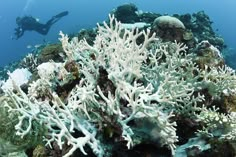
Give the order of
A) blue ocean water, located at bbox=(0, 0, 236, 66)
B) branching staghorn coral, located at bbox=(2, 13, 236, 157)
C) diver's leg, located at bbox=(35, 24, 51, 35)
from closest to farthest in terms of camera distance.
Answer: branching staghorn coral, located at bbox=(2, 13, 236, 157) → diver's leg, located at bbox=(35, 24, 51, 35) → blue ocean water, located at bbox=(0, 0, 236, 66)

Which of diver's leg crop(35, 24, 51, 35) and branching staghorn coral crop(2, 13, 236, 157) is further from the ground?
diver's leg crop(35, 24, 51, 35)

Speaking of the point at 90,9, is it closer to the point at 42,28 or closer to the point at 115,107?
the point at 42,28

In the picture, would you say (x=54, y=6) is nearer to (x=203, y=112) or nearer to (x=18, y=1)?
(x=18, y=1)

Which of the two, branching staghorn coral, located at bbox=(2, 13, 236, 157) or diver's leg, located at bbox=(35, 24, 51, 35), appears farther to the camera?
diver's leg, located at bbox=(35, 24, 51, 35)

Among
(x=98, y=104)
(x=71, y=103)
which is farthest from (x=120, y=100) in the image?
(x=71, y=103)

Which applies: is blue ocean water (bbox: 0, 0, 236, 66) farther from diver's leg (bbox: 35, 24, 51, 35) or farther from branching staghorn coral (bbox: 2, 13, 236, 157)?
branching staghorn coral (bbox: 2, 13, 236, 157)

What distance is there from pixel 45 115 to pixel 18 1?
124798mm

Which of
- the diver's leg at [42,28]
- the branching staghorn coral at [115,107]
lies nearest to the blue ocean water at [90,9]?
the diver's leg at [42,28]

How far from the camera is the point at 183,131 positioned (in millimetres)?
3471

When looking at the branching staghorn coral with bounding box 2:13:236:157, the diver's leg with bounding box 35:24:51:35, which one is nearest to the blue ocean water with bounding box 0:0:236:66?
the diver's leg with bounding box 35:24:51:35

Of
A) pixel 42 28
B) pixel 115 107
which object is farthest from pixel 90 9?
pixel 115 107

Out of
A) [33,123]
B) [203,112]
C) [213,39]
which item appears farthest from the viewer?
[213,39]

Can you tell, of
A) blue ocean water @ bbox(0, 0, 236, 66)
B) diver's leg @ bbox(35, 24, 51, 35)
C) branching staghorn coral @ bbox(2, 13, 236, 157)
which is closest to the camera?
branching staghorn coral @ bbox(2, 13, 236, 157)

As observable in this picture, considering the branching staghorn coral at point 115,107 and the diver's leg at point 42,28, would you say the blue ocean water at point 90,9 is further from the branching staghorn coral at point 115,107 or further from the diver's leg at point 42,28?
the branching staghorn coral at point 115,107
